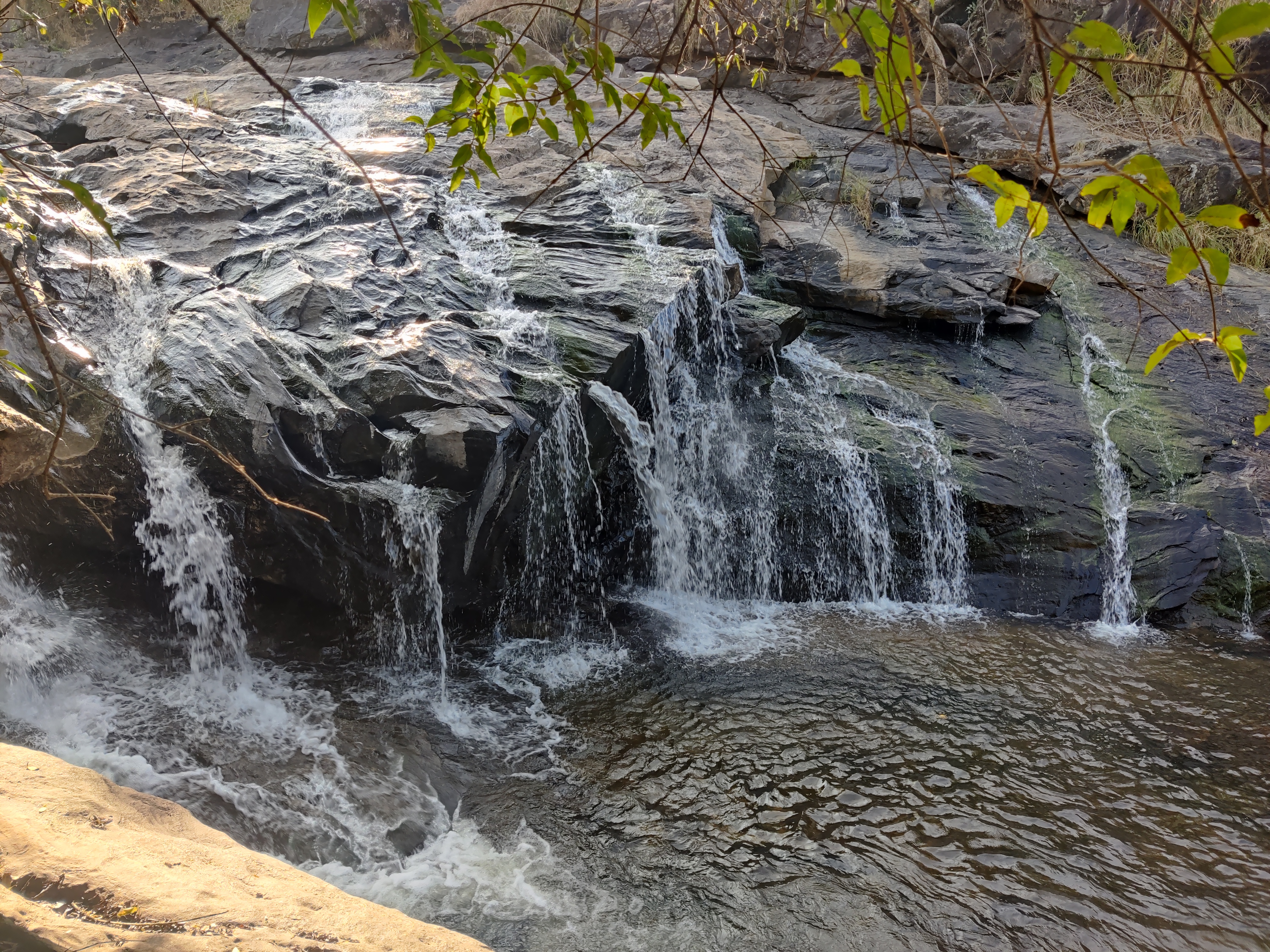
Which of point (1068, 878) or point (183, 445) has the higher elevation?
point (183, 445)

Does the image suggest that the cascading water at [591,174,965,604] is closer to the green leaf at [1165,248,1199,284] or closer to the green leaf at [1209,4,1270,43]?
the green leaf at [1165,248,1199,284]

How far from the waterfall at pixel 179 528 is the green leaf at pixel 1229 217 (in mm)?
5014

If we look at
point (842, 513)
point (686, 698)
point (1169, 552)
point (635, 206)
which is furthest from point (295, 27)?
point (1169, 552)

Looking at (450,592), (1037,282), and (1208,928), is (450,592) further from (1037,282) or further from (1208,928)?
(1037,282)

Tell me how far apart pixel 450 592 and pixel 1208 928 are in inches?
164

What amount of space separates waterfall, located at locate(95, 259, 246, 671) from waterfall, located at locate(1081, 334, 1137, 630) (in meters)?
6.08

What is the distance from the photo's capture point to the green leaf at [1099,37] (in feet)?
3.90

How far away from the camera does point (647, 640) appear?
18.8 feet

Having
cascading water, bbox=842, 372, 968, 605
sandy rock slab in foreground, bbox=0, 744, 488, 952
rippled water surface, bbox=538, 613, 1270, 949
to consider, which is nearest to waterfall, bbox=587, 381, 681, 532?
rippled water surface, bbox=538, 613, 1270, 949

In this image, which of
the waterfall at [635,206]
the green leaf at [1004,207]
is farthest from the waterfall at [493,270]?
the green leaf at [1004,207]

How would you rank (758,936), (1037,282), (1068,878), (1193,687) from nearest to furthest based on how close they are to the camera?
(758,936) < (1068,878) < (1193,687) < (1037,282)

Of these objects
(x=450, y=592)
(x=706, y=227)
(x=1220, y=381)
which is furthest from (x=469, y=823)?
(x=1220, y=381)

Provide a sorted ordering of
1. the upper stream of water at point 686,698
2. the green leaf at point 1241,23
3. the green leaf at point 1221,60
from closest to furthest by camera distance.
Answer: the green leaf at point 1241,23, the green leaf at point 1221,60, the upper stream of water at point 686,698

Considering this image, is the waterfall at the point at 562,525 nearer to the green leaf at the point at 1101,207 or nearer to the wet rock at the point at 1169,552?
the wet rock at the point at 1169,552
